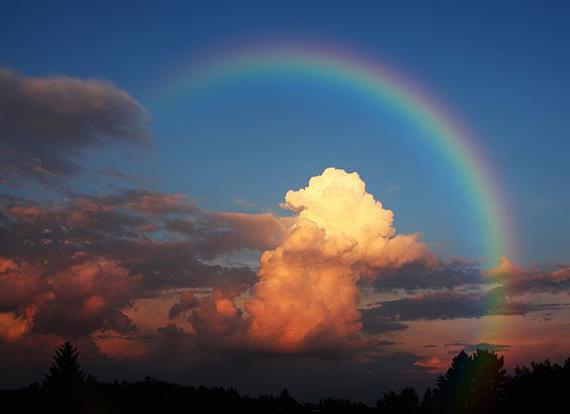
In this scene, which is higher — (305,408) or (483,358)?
(483,358)

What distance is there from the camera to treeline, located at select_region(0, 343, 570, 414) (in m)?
98.8

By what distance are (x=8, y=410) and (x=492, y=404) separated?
82.0 metres

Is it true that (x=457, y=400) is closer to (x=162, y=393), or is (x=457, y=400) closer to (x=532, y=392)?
(x=532, y=392)

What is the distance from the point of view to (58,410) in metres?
95.7

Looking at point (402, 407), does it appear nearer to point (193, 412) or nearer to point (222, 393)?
point (222, 393)

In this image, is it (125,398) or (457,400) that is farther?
(125,398)

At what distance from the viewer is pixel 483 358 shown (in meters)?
125

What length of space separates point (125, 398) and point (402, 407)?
91940 mm

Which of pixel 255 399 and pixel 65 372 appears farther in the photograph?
pixel 255 399

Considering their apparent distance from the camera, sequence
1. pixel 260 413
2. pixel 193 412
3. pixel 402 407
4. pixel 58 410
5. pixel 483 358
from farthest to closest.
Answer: pixel 402 407, pixel 260 413, pixel 193 412, pixel 483 358, pixel 58 410

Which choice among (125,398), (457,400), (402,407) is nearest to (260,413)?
(125,398)

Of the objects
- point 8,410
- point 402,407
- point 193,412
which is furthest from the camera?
point 402,407

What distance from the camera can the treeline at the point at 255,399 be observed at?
324 ft

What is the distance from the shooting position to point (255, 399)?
169000mm
